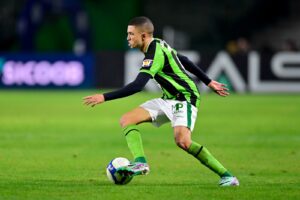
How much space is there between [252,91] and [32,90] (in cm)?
804

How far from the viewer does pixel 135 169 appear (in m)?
9.99

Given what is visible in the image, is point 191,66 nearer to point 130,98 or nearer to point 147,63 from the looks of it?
point 147,63

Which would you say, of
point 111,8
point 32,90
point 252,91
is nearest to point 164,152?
point 252,91

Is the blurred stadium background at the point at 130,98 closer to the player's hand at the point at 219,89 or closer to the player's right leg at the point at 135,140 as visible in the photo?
the player's right leg at the point at 135,140

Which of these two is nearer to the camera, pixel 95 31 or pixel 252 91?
pixel 252 91

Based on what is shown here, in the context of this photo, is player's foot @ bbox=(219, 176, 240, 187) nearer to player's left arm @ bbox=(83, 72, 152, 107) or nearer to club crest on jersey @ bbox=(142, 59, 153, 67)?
player's left arm @ bbox=(83, 72, 152, 107)

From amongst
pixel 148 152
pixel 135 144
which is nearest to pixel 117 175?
pixel 135 144

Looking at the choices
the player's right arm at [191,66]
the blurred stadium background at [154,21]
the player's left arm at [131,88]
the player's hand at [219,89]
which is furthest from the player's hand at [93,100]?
the blurred stadium background at [154,21]

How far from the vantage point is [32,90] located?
109ft

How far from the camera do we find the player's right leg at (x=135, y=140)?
10.0m

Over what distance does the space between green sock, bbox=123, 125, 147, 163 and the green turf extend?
0.33 m

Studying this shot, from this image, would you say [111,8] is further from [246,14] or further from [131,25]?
[131,25]

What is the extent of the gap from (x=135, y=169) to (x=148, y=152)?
449cm

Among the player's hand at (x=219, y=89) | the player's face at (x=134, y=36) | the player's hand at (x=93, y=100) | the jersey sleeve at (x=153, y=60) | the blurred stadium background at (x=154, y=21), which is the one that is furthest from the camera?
the blurred stadium background at (x=154, y=21)
